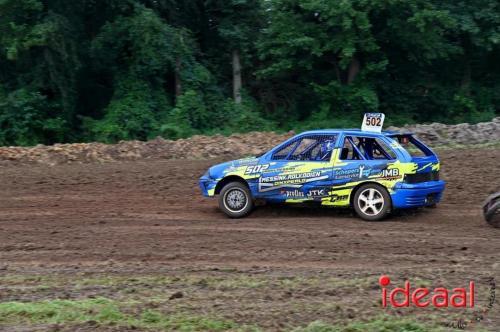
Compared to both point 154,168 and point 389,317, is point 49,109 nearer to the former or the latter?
point 154,168

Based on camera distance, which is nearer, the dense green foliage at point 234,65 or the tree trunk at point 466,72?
the dense green foliage at point 234,65

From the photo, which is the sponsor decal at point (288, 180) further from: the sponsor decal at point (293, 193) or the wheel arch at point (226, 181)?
the wheel arch at point (226, 181)

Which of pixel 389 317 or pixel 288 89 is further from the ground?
pixel 288 89

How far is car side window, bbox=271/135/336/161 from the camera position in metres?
12.0

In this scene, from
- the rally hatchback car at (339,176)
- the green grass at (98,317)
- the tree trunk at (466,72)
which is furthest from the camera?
the tree trunk at (466,72)

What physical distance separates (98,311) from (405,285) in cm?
319

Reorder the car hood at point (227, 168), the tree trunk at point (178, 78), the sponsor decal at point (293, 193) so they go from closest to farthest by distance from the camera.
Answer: the sponsor decal at point (293, 193)
the car hood at point (227, 168)
the tree trunk at point (178, 78)

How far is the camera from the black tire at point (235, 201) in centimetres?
1237

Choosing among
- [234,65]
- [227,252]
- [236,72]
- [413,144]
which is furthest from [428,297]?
[234,65]

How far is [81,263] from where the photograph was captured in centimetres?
937

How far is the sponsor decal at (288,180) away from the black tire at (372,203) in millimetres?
678

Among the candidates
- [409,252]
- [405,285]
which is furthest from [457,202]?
[405,285]

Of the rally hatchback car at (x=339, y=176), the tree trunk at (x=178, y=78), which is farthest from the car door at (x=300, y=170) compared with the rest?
the tree trunk at (x=178, y=78)

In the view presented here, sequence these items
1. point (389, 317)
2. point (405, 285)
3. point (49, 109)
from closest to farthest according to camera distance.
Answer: point (389, 317) → point (405, 285) → point (49, 109)
